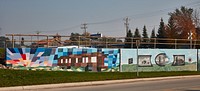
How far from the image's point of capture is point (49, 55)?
31.3m

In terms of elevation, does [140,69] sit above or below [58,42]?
below

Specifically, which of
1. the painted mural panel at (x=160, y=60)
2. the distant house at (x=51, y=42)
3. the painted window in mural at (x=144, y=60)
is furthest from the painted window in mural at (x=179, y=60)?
the distant house at (x=51, y=42)

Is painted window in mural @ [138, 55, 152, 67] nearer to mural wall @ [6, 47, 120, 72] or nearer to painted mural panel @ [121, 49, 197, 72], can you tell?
painted mural panel @ [121, 49, 197, 72]

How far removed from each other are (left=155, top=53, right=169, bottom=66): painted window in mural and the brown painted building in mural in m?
7.17

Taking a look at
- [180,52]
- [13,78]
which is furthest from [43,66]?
[180,52]

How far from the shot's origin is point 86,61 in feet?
110

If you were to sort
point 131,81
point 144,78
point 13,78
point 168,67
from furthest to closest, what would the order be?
point 168,67
point 144,78
point 131,81
point 13,78

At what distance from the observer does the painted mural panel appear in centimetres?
→ 3581

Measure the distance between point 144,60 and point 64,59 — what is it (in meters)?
9.57

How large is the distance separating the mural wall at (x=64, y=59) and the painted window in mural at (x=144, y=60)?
294 cm

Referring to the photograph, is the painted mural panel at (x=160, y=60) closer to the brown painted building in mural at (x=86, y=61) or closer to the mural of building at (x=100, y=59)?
the mural of building at (x=100, y=59)

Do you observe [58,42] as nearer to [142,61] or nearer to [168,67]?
[142,61]

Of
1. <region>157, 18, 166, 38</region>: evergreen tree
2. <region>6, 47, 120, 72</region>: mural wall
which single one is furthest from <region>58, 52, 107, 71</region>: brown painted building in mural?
<region>157, 18, 166, 38</region>: evergreen tree

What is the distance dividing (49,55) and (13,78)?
10336mm
